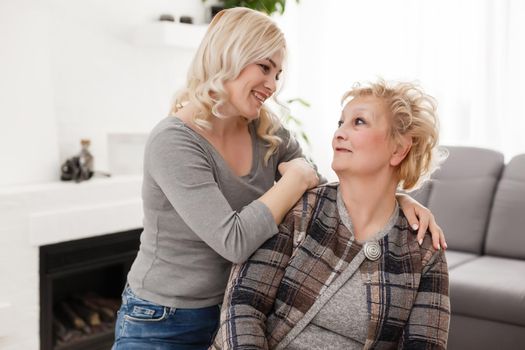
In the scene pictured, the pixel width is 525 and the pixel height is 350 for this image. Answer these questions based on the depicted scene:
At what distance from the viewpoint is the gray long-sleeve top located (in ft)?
4.57

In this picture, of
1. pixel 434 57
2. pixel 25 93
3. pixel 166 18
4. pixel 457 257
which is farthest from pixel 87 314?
pixel 434 57

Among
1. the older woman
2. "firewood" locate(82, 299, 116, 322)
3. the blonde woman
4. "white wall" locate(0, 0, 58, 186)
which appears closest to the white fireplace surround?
"white wall" locate(0, 0, 58, 186)

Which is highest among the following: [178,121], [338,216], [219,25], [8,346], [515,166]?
[219,25]

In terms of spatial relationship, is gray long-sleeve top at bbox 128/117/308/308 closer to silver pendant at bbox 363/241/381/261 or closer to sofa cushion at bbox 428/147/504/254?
Answer: silver pendant at bbox 363/241/381/261

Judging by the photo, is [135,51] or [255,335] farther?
[135,51]

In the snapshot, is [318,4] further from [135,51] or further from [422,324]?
[422,324]

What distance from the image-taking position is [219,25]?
1.52 metres

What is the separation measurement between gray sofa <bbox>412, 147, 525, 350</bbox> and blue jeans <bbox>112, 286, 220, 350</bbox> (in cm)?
180

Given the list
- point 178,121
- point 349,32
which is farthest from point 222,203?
point 349,32

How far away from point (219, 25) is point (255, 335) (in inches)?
29.0

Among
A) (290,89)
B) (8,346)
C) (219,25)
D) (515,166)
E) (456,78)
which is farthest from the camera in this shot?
(290,89)

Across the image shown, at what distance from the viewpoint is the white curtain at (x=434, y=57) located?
3887mm

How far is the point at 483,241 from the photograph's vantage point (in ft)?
11.6

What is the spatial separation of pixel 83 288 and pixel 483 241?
2.28m
